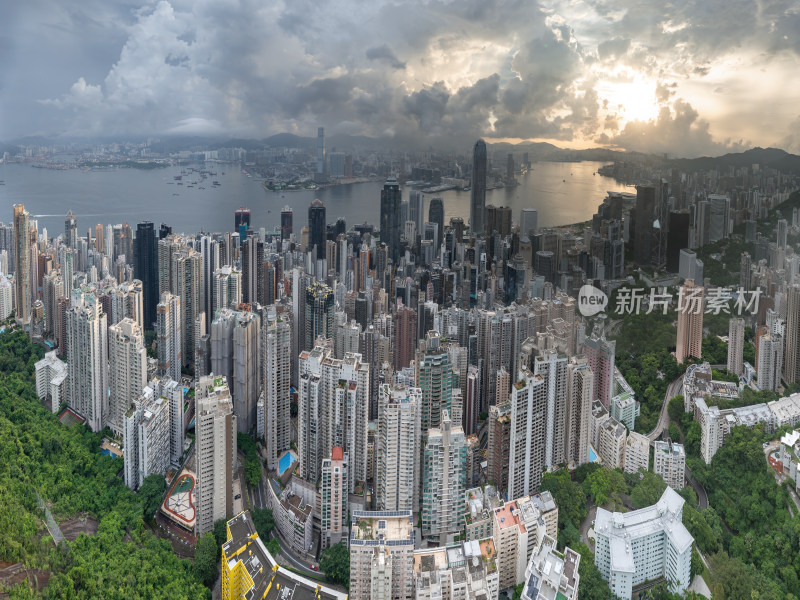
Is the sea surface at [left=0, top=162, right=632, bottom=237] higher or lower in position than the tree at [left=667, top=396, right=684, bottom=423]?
higher

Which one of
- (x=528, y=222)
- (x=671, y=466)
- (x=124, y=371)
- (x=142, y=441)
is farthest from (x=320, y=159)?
(x=671, y=466)

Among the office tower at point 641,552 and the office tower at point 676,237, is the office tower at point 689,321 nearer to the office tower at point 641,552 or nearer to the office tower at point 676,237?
the office tower at point 676,237

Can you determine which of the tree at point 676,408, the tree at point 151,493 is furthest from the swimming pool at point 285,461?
the tree at point 676,408

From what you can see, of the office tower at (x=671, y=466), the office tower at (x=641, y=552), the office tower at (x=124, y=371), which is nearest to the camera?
the office tower at (x=641, y=552)

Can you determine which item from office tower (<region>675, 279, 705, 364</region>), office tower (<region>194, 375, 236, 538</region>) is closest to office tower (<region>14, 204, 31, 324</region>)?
office tower (<region>194, 375, 236, 538</region>)

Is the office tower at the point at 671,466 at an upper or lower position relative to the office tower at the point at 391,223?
lower

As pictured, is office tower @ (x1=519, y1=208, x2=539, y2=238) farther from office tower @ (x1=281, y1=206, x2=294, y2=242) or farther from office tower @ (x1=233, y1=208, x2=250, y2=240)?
office tower @ (x1=233, y1=208, x2=250, y2=240)

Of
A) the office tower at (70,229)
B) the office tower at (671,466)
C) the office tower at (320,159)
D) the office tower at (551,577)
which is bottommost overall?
the office tower at (551,577)
